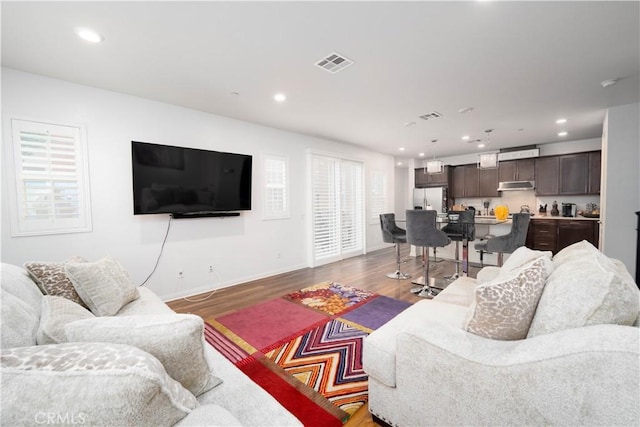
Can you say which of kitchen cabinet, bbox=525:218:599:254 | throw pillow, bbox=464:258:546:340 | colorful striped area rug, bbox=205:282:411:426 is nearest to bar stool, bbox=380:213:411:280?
colorful striped area rug, bbox=205:282:411:426

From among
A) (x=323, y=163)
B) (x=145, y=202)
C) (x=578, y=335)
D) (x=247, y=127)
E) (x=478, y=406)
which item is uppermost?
(x=247, y=127)

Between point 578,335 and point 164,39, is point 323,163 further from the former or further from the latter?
point 578,335

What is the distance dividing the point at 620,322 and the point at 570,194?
6.62 meters

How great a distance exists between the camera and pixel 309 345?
8.13 ft

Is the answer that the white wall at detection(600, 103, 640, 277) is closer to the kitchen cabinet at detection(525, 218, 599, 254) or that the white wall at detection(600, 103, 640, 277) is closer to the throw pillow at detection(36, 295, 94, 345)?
the kitchen cabinet at detection(525, 218, 599, 254)

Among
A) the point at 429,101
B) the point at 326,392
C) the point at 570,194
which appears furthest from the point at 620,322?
the point at 570,194

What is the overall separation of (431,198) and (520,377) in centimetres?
702

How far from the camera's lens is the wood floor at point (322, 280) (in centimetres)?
346

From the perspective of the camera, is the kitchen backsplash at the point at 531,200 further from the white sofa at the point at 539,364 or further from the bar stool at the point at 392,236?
the white sofa at the point at 539,364

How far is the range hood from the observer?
631 centimetres

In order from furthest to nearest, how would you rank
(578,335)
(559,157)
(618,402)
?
1. (559,157)
2. (578,335)
3. (618,402)

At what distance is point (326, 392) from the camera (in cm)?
189

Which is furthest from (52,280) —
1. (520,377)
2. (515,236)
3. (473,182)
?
(473,182)

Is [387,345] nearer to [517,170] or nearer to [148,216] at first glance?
[148,216]
